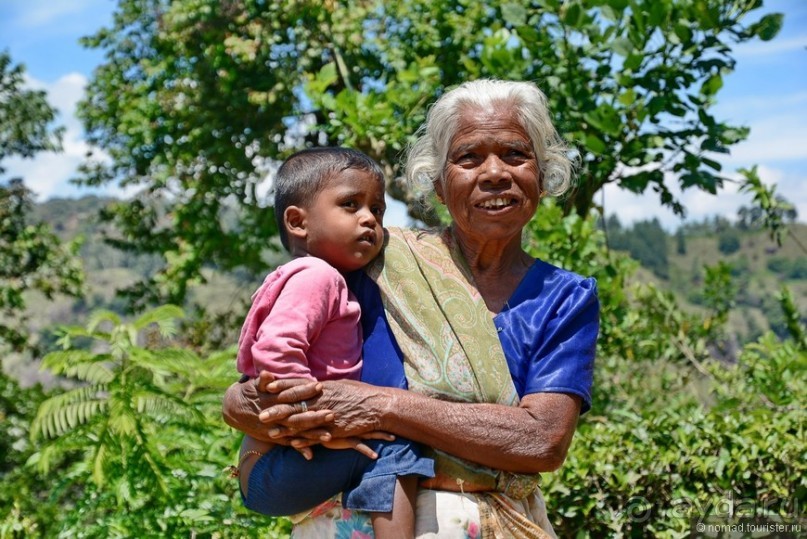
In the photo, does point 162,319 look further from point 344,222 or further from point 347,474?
point 347,474

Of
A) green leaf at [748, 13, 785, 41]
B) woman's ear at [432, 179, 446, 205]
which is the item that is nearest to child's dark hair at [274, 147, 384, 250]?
woman's ear at [432, 179, 446, 205]

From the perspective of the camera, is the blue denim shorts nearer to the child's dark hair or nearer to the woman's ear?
the child's dark hair

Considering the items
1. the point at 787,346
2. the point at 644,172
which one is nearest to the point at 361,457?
the point at 644,172

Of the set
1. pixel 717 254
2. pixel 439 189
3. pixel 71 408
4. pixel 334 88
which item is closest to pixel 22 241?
pixel 334 88

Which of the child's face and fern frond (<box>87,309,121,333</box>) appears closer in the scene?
the child's face

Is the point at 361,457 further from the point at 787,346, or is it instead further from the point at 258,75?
the point at 258,75

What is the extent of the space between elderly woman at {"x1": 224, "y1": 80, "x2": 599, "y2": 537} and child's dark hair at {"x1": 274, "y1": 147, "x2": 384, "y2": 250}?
0.22 m

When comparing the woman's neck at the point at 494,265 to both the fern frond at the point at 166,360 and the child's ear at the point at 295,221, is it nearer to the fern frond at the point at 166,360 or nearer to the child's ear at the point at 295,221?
the child's ear at the point at 295,221

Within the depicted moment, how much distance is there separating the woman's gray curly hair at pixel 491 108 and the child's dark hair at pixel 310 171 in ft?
0.66

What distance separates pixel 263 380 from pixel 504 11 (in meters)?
3.53

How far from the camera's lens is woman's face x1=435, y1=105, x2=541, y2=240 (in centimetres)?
242

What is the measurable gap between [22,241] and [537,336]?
28.1ft

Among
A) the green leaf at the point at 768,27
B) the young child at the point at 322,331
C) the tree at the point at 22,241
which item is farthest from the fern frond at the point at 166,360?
the tree at the point at 22,241

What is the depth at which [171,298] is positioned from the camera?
8.98 m
